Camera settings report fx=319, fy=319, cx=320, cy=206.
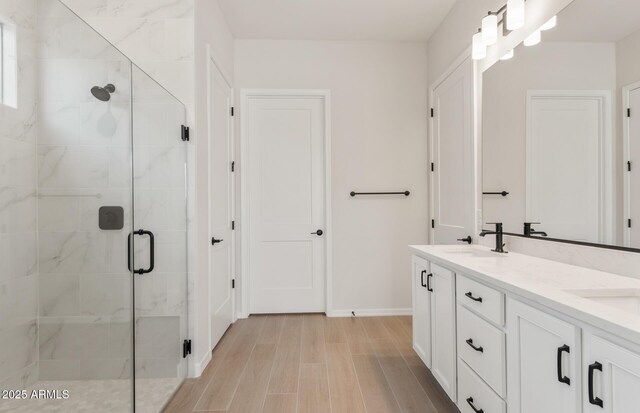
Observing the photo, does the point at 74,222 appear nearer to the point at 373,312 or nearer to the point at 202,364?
the point at 202,364

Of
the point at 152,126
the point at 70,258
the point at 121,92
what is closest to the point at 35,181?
the point at 70,258

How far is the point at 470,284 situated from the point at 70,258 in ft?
5.94

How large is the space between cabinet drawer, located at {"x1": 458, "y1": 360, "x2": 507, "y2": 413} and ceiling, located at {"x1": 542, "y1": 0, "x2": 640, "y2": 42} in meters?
1.58

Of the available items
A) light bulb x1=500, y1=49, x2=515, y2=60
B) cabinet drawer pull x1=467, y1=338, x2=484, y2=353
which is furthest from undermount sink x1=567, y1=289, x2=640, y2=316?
light bulb x1=500, y1=49, x2=515, y2=60

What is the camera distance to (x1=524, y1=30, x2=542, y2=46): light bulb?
178 centimetres

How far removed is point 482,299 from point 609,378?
1.95 feet

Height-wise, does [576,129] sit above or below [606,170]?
above

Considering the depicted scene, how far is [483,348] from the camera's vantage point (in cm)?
141

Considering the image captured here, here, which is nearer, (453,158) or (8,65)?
(8,65)

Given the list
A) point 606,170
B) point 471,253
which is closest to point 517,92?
point 606,170

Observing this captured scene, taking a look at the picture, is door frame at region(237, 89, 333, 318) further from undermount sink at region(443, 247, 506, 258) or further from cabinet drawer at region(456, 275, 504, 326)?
cabinet drawer at region(456, 275, 504, 326)

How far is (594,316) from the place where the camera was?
0.84 metres

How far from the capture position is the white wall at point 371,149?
3320 mm

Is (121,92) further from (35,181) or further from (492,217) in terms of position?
(492,217)
